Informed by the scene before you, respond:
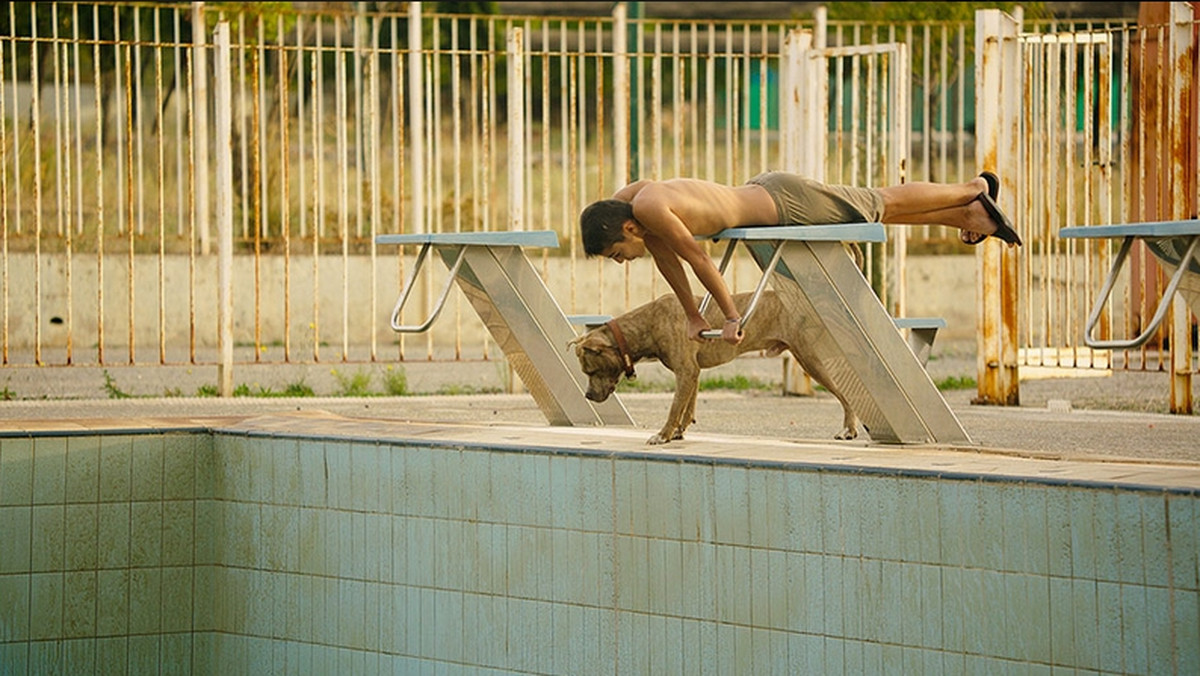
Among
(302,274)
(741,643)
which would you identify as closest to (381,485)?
(741,643)

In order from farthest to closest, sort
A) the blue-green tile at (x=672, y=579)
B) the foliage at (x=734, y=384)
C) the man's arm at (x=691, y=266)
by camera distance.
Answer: the foliage at (x=734, y=384) → the man's arm at (x=691, y=266) → the blue-green tile at (x=672, y=579)

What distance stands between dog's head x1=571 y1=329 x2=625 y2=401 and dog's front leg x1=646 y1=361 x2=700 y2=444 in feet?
0.80

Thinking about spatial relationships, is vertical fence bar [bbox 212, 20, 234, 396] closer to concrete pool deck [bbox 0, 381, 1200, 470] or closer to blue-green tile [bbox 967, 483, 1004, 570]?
concrete pool deck [bbox 0, 381, 1200, 470]

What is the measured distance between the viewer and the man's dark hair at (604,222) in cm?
627

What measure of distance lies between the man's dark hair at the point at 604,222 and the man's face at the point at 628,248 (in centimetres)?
2

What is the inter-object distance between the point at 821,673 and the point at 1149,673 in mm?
1030

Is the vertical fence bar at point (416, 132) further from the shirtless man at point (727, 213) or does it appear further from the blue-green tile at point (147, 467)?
the shirtless man at point (727, 213)

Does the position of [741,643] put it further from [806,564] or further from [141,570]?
[141,570]

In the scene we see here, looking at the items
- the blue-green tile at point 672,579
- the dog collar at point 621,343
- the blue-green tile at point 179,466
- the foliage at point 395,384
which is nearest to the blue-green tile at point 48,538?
the blue-green tile at point 179,466

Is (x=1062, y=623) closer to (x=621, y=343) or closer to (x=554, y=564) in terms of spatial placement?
(x=554, y=564)

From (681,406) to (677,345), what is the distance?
0.95 ft

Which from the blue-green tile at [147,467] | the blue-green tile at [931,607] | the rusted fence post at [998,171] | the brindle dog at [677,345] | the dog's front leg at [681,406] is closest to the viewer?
the blue-green tile at [931,607]

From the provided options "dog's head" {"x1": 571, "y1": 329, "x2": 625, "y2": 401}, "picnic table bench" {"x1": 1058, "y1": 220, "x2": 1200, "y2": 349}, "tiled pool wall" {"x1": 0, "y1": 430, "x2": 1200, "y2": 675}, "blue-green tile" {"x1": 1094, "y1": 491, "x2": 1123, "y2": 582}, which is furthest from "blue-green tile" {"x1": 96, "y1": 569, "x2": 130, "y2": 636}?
"blue-green tile" {"x1": 1094, "y1": 491, "x2": 1123, "y2": 582}

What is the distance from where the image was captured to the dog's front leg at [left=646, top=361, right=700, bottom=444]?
6.23 meters
